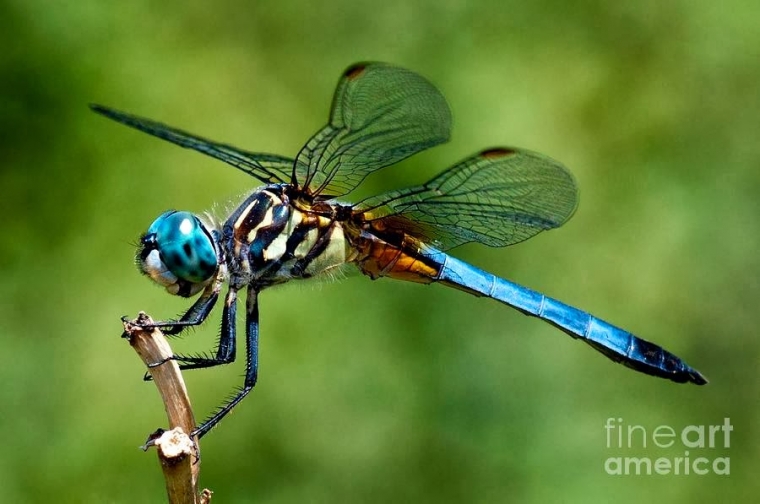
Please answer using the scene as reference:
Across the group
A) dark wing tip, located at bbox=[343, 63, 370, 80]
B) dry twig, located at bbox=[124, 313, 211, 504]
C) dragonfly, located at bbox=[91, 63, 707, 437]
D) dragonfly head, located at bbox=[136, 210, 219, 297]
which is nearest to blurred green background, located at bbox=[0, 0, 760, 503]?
dragonfly, located at bbox=[91, 63, 707, 437]

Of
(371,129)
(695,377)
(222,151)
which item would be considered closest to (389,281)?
(371,129)

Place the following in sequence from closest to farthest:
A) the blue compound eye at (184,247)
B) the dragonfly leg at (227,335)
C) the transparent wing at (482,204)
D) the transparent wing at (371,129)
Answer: the blue compound eye at (184,247) → the dragonfly leg at (227,335) → the transparent wing at (371,129) → the transparent wing at (482,204)

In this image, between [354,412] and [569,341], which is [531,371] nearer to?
[569,341]

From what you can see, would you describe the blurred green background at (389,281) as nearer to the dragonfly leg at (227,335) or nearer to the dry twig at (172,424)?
A: the dragonfly leg at (227,335)

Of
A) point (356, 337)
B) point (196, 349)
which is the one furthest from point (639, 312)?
point (196, 349)

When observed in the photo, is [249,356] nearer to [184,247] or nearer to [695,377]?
[184,247]

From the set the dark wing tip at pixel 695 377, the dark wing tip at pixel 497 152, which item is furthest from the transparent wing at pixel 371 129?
the dark wing tip at pixel 695 377
